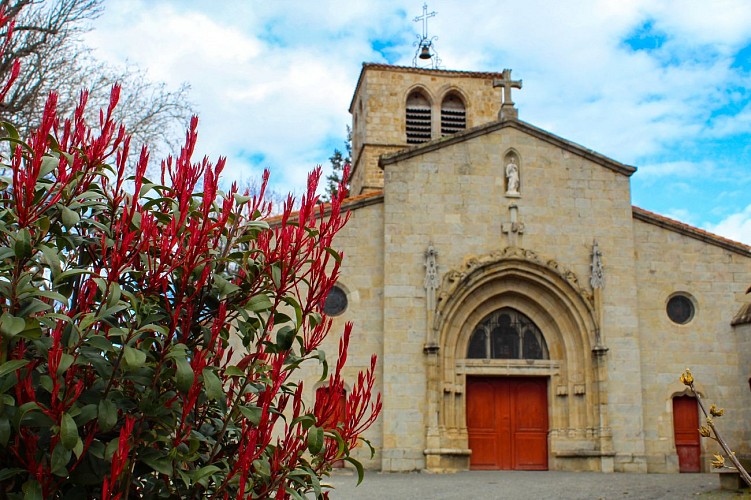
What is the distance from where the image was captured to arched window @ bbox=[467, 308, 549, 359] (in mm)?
17578

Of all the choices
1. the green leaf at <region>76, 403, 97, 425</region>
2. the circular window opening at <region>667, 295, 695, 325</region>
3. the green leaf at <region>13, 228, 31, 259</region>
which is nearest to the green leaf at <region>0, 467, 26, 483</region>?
the green leaf at <region>76, 403, 97, 425</region>

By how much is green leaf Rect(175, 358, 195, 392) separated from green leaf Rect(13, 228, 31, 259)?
27.8 inches

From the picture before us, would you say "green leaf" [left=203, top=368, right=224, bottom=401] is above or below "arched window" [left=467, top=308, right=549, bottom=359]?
below

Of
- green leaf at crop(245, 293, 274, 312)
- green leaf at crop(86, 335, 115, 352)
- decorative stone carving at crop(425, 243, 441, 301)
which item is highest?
decorative stone carving at crop(425, 243, 441, 301)

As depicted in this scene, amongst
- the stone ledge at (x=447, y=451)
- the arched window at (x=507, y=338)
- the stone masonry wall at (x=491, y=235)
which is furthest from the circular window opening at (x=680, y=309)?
the stone ledge at (x=447, y=451)

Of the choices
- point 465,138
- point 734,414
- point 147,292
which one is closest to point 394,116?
point 465,138

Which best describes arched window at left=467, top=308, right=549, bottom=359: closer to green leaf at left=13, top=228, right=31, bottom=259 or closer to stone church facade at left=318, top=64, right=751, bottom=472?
stone church facade at left=318, top=64, right=751, bottom=472

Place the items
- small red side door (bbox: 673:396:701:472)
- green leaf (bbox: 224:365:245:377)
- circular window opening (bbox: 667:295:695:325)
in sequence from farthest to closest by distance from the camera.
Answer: circular window opening (bbox: 667:295:695:325) < small red side door (bbox: 673:396:701:472) < green leaf (bbox: 224:365:245:377)

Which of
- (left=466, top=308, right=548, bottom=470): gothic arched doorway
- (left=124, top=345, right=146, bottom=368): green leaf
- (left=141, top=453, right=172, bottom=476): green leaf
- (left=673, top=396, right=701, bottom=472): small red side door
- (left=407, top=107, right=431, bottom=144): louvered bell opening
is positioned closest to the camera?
(left=124, top=345, right=146, bottom=368): green leaf

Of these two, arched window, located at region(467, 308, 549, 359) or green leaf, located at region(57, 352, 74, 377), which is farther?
arched window, located at region(467, 308, 549, 359)

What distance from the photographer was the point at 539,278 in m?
17.3

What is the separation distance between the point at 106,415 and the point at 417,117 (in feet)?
80.3

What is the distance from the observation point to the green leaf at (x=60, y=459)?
2881 mm

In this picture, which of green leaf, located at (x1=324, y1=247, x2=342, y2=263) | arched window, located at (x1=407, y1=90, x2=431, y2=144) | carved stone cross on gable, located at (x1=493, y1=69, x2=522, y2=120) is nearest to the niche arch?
arched window, located at (x1=407, y1=90, x2=431, y2=144)
